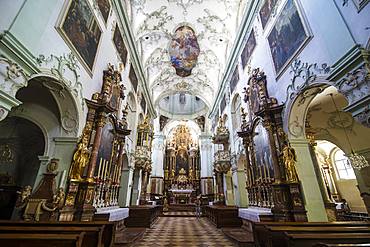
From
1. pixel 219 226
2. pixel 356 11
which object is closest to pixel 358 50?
pixel 356 11

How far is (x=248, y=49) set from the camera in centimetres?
937

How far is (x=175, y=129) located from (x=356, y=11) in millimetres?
23465

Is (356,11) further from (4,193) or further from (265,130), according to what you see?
(4,193)

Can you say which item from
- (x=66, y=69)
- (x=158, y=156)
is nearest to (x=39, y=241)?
(x=66, y=69)

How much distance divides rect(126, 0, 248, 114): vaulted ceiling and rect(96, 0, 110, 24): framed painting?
316 centimetres

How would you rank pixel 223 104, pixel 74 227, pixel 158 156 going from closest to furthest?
pixel 74 227
pixel 223 104
pixel 158 156

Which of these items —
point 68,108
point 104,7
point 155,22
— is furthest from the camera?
point 155,22

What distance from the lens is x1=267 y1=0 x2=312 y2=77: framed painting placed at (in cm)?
542

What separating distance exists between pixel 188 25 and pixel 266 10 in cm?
709

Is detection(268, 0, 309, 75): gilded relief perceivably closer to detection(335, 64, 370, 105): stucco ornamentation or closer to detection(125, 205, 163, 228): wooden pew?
detection(335, 64, 370, 105): stucco ornamentation

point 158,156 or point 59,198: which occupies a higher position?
point 158,156

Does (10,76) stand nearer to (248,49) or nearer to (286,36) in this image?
(286,36)

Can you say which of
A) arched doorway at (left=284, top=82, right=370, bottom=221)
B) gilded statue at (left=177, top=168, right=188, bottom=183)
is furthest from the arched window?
gilded statue at (left=177, top=168, right=188, bottom=183)

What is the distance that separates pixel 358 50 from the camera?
3355 millimetres
